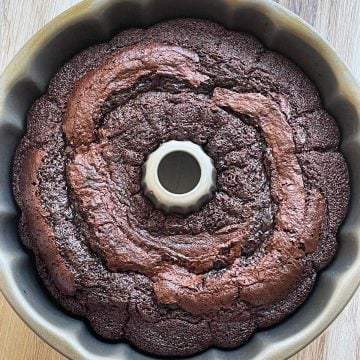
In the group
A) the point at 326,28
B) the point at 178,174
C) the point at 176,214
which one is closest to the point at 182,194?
the point at 176,214

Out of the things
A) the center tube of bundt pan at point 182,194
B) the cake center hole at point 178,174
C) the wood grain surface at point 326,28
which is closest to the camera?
the center tube of bundt pan at point 182,194

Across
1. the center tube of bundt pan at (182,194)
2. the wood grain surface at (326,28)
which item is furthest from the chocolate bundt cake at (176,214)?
the wood grain surface at (326,28)

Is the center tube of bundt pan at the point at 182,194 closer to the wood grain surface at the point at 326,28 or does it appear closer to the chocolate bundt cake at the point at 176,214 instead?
the chocolate bundt cake at the point at 176,214

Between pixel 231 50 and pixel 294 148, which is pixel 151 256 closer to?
pixel 294 148

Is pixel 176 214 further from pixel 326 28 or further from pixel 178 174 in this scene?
pixel 326 28

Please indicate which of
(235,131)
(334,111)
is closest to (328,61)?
(334,111)

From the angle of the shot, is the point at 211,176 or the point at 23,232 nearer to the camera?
the point at 211,176

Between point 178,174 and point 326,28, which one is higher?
point 326,28
